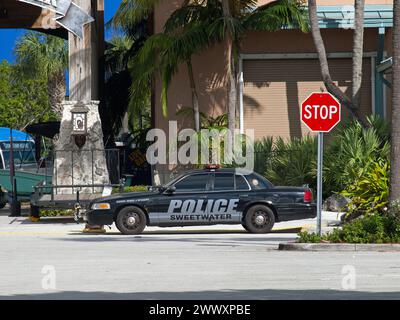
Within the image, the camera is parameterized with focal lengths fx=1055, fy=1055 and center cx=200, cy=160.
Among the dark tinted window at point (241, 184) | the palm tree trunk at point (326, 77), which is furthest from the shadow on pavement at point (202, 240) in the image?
the palm tree trunk at point (326, 77)

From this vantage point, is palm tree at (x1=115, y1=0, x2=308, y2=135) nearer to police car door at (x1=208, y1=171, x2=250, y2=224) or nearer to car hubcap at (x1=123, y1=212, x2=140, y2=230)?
police car door at (x1=208, y1=171, x2=250, y2=224)

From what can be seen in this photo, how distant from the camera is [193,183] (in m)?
25.3

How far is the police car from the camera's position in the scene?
24.9 meters

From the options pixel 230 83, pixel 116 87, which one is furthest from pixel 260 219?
pixel 116 87

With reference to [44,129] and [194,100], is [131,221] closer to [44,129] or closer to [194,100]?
[194,100]

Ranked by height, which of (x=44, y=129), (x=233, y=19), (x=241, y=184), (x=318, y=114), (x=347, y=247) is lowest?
(x=347, y=247)

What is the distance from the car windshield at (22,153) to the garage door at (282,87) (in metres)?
9.06

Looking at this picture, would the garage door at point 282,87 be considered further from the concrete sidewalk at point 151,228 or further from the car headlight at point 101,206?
the car headlight at point 101,206

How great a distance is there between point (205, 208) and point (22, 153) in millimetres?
16745

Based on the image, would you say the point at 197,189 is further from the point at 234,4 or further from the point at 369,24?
the point at 369,24

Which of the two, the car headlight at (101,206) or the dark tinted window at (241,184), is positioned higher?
the dark tinted window at (241,184)

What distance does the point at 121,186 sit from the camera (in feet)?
98.1

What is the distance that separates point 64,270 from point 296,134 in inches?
816

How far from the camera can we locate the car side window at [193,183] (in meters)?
25.2
